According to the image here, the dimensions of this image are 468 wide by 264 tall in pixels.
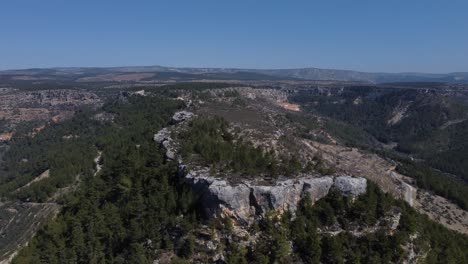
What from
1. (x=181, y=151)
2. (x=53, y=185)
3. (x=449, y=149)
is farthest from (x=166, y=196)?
(x=449, y=149)

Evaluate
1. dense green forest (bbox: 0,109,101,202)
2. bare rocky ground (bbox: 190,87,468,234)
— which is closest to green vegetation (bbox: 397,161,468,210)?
bare rocky ground (bbox: 190,87,468,234)

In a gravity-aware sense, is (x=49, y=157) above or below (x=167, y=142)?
below

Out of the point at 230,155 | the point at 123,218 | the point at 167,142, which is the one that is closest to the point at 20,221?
the point at 167,142

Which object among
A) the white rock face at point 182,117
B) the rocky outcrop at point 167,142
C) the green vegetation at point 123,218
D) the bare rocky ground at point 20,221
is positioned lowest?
the bare rocky ground at point 20,221

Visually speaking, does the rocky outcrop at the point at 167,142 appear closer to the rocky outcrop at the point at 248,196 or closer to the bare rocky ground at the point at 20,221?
the rocky outcrop at the point at 248,196

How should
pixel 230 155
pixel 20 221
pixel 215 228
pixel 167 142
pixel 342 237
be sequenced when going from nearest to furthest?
pixel 215 228 < pixel 342 237 < pixel 230 155 < pixel 167 142 < pixel 20 221

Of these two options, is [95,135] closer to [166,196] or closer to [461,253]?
[166,196]

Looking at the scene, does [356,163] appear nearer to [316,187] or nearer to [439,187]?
[439,187]

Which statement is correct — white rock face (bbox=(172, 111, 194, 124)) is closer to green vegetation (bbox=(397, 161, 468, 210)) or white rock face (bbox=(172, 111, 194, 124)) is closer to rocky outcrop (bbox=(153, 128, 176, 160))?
rocky outcrop (bbox=(153, 128, 176, 160))

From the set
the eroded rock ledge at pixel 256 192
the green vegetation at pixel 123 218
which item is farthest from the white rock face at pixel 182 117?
the eroded rock ledge at pixel 256 192

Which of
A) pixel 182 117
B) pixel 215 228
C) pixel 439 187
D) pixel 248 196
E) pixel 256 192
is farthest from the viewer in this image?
pixel 439 187
